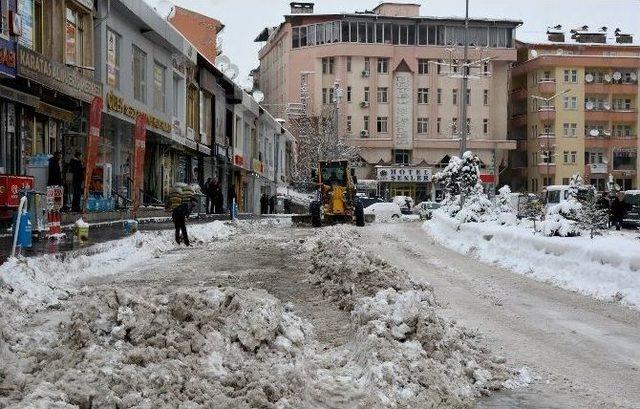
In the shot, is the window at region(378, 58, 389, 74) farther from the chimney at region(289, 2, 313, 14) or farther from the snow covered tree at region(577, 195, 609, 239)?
the snow covered tree at region(577, 195, 609, 239)

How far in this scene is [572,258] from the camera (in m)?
14.4

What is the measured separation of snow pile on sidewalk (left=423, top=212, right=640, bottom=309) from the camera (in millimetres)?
11742

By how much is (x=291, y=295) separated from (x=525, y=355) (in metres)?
3.39

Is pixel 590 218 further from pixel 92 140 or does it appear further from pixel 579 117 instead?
pixel 579 117

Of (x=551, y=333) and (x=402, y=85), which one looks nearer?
(x=551, y=333)

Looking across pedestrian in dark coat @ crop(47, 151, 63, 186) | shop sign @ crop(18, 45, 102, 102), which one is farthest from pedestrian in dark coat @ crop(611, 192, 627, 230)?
pedestrian in dark coat @ crop(47, 151, 63, 186)

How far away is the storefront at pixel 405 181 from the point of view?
241ft

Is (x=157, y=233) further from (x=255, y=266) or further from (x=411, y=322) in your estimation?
(x=411, y=322)

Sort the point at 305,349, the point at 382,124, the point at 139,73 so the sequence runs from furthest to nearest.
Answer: the point at 382,124 → the point at 139,73 → the point at 305,349

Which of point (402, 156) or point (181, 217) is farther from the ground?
point (402, 156)

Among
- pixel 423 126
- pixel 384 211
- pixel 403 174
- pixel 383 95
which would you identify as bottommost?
pixel 384 211

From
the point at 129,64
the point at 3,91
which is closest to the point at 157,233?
the point at 3,91

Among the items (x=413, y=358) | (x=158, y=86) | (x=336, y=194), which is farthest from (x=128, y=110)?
(x=413, y=358)

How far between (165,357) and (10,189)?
509 inches
